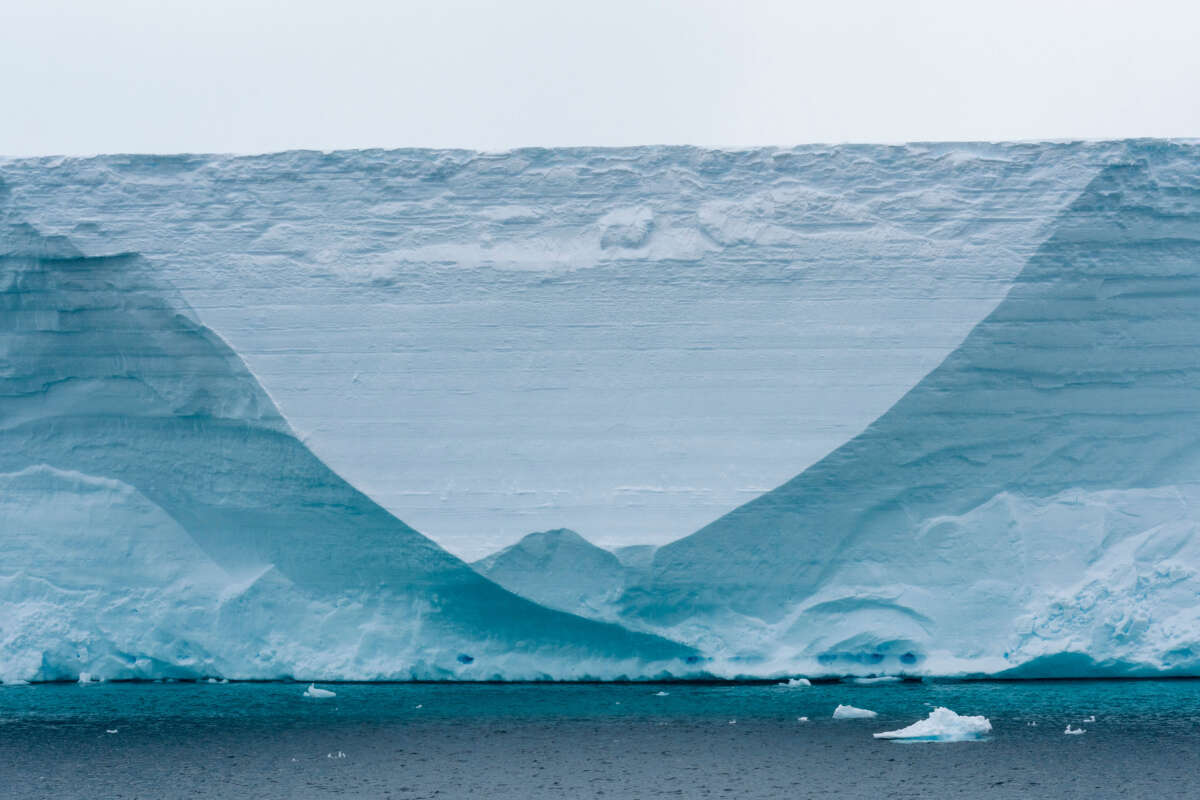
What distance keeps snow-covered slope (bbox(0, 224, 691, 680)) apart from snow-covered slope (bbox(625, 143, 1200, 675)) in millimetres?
627

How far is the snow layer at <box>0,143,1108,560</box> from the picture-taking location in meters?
8.13

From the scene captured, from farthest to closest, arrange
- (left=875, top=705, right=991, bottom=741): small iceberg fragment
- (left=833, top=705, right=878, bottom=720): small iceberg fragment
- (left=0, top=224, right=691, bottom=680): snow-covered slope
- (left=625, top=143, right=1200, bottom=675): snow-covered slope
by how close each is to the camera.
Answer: (left=0, top=224, right=691, bottom=680): snow-covered slope, (left=625, top=143, right=1200, bottom=675): snow-covered slope, (left=833, top=705, right=878, bottom=720): small iceberg fragment, (left=875, top=705, right=991, bottom=741): small iceberg fragment

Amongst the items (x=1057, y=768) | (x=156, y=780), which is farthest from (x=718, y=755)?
(x=156, y=780)

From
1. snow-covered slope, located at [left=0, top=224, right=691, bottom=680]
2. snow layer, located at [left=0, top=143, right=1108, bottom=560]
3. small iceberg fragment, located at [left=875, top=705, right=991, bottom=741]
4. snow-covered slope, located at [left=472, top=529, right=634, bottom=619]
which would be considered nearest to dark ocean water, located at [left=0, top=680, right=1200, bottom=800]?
small iceberg fragment, located at [left=875, top=705, right=991, bottom=741]

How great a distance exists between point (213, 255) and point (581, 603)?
2.91 m

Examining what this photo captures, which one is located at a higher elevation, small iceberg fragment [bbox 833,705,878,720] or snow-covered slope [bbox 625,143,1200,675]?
snow-covered slope [bbox 625,143,1200,675]

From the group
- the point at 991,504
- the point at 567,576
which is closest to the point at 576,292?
the point at 567,576

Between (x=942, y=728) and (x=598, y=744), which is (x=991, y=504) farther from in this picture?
(x=598, y=744)

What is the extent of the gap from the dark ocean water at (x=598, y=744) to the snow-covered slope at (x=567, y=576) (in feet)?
1.63

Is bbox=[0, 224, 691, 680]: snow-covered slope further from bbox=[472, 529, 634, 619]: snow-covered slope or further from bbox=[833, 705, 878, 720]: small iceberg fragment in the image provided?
bbox=[833, 705, 878, 720]: small iceberg fragment

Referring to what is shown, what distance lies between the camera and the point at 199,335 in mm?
8297

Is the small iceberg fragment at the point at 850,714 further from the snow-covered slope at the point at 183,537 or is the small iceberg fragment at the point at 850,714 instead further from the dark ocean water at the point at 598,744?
the snow-covered slope at the point at 183,537

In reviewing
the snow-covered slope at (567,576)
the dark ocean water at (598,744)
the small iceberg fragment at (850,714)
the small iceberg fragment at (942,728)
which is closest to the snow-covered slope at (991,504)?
the snow-covered slope at (567,576)

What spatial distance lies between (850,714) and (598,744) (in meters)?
1.29
